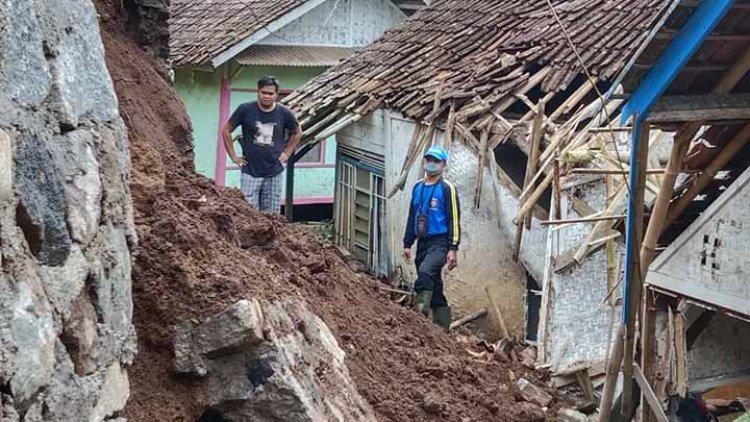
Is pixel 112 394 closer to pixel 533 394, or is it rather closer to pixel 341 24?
pixel 533 394

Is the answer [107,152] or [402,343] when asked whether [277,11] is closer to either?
[402,343]

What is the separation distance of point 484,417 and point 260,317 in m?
2.11

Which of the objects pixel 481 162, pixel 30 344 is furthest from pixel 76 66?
pixel 481 162

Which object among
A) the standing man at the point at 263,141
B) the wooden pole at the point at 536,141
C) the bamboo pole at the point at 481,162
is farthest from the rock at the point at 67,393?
the bamboo pole at the point at 481,162

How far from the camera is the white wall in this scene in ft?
62.6

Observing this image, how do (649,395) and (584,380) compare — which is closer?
(649,395)

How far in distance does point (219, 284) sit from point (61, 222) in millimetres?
1278

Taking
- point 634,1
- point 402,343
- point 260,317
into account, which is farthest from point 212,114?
point 260,317

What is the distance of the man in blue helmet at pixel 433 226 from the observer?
31.1 feet

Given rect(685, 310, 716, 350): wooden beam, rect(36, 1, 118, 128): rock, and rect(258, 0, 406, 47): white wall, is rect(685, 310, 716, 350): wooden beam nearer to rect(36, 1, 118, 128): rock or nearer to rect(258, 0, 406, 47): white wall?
rect(36, 1, 118, 128): rock

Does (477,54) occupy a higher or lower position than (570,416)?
higher

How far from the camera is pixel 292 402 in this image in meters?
4.37

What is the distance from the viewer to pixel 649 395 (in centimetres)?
654

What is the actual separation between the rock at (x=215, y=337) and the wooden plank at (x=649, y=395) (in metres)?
3.11
